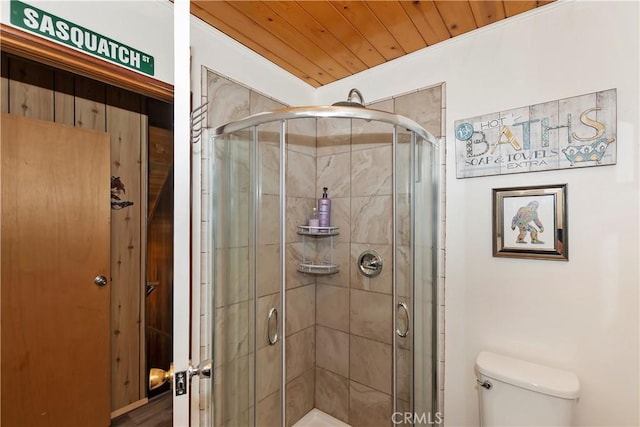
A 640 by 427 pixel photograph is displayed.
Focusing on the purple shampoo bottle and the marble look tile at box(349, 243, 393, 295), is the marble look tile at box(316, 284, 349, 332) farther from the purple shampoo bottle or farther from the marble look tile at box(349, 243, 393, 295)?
the purple shampoo bottle

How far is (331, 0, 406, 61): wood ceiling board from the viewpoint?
1.34 metres

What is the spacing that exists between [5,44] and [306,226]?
1.28 meters

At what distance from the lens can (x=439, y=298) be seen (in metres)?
1.61

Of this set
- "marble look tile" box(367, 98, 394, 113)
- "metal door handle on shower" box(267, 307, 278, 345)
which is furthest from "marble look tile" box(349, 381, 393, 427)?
"marble look tile" box(367, 98, 394, 113)

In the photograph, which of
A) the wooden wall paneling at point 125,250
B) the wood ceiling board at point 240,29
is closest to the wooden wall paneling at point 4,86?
the wooden wall paneling at point 125,250

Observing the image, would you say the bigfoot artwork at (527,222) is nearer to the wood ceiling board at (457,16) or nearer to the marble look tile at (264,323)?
the wood ceiling board at (457,16)

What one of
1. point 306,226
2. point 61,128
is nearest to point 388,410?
point 306,226

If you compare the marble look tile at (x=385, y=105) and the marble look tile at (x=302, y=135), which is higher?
the marble look tile at (x=385, y=105)

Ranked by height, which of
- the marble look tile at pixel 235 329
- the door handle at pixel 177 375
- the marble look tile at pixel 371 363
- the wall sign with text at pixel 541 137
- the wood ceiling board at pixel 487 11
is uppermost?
the wood ceiling board at pixel 487 11

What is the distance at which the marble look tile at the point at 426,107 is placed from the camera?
1.63 metres

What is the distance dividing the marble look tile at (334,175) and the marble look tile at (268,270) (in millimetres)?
421

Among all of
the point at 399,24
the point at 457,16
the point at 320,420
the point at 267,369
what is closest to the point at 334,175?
the point at 399,24

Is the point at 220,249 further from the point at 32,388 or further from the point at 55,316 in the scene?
the point at 32,388

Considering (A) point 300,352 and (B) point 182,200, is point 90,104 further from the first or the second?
(A) point 300,352
